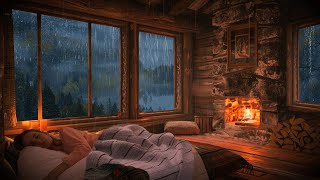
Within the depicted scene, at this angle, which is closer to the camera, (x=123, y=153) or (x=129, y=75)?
(x=123, y=153)

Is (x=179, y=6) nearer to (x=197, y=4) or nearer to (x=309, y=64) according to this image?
(x=197, y=4)

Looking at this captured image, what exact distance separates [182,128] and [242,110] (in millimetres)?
1540

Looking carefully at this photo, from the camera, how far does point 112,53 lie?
226 inches

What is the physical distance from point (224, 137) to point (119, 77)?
2.74 m

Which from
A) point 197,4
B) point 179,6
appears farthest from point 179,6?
point 197,4

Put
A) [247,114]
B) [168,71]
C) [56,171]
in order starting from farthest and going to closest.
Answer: [168,71] → [247,114] → [56,171]

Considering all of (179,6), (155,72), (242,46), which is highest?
(179,6)

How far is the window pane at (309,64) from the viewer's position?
4.81m

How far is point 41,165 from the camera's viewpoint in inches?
91.4

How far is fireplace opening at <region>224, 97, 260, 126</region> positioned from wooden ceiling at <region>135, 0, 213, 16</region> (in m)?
2.36

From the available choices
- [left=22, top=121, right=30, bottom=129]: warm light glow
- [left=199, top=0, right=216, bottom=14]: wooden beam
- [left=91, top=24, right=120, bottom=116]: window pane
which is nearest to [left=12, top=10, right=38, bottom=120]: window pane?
[left=22, top=121, right=30, bottom=129]: warm light glow

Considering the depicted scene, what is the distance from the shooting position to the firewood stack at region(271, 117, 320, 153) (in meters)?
4.52

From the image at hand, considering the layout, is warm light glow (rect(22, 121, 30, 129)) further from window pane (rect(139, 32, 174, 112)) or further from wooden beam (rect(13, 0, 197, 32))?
window pane (rect(139, 32, 174, 112))

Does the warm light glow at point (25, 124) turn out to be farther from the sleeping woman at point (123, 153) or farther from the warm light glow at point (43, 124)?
the sleeping woman at point (123, 153)
